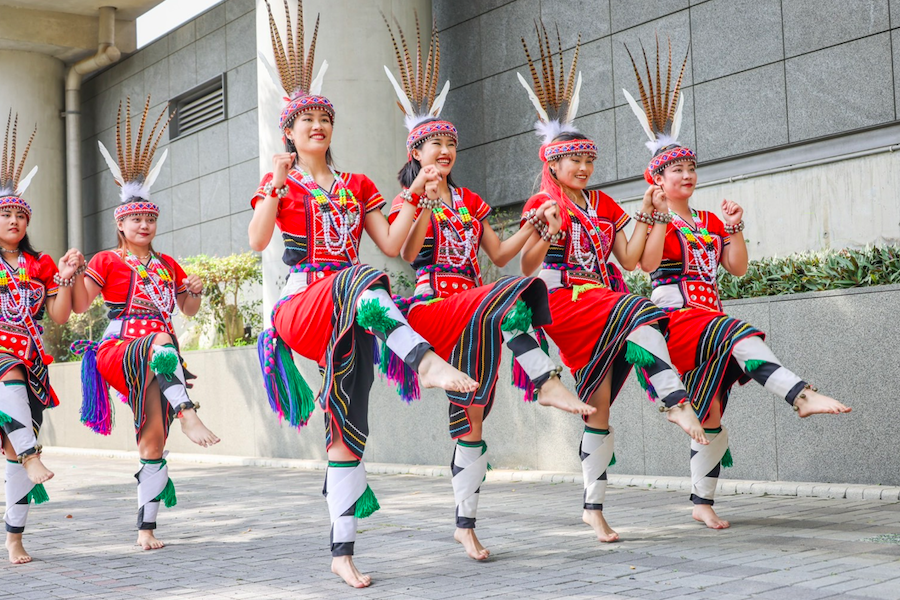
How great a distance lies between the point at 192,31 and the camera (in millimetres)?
17234

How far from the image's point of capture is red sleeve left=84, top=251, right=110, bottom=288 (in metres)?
6.16

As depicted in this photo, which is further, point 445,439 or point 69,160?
point 69,160

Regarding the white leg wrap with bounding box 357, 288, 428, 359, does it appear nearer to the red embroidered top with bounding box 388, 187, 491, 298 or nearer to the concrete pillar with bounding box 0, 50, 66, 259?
the red embroidered top with bounding box 388, 187, 491, 298

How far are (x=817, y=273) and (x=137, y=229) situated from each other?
4.83m

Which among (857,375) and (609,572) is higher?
A: (857,375)

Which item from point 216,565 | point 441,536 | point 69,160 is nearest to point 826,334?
point 441,536

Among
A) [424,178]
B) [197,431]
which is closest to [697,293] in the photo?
[424,178]

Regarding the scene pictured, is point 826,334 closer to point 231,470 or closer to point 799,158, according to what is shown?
point 799,158

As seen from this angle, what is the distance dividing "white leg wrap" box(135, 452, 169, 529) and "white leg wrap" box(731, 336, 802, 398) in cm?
347

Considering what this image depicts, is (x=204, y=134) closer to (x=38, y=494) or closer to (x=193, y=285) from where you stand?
(x=193, y=285)

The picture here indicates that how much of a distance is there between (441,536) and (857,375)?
3.14m

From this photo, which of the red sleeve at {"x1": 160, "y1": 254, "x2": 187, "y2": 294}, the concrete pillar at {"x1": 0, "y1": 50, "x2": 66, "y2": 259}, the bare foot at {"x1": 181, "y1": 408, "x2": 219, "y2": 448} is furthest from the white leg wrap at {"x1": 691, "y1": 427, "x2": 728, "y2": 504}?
the concrete pillar at {"x1": 0, "y1": 50, "x2": 66, "y2": 259}

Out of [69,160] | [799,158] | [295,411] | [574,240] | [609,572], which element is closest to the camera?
[609,572]

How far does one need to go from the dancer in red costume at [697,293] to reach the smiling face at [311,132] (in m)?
1.79
